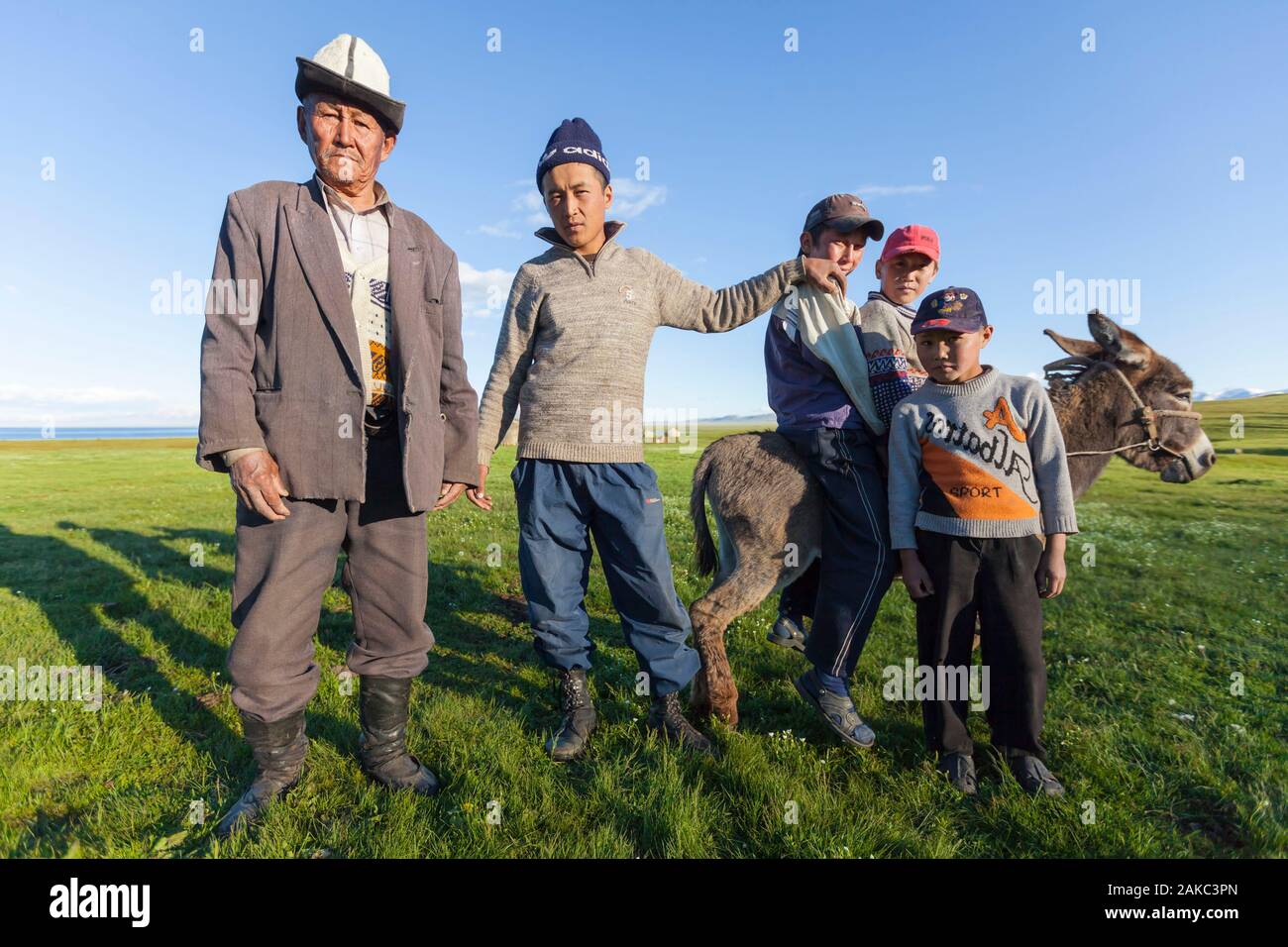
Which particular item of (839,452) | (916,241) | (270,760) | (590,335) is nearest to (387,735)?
(270,760)

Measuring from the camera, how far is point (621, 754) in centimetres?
338

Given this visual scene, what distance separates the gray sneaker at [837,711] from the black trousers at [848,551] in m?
0.15

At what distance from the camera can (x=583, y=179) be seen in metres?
3.40

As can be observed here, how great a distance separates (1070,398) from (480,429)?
475cm

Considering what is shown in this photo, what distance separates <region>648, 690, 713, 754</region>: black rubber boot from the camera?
11.4ft

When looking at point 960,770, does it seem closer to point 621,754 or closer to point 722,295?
point 621,754

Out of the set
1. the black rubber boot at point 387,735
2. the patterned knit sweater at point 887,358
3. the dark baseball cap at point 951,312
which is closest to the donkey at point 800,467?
the patterned knit sweater at point 887,358

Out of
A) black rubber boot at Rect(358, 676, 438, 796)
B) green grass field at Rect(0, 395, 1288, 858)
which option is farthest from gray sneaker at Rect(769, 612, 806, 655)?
black rubber boot at Rect(358, 676, 438, 796)

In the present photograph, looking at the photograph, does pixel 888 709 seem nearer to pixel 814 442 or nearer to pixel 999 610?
pixel 999 610

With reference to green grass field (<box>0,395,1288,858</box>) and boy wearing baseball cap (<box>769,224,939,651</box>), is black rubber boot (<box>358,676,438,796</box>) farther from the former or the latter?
boy wearing baseball cap (<box>769,224,939,651</box>)

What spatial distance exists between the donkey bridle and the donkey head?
0.05 ft

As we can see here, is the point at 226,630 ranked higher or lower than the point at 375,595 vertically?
lower

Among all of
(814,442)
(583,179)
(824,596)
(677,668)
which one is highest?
(583,179)

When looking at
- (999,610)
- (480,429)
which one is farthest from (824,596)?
(480,429)
